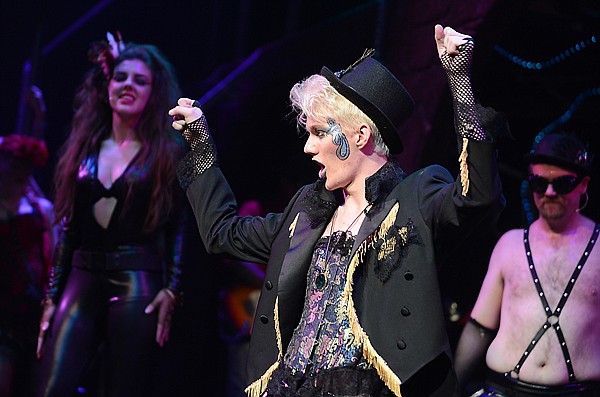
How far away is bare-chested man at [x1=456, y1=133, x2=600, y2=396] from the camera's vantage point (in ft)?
13.8

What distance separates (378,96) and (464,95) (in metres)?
0.41

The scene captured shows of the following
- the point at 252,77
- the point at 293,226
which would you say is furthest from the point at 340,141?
the point at 252,77

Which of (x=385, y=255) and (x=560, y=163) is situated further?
(x=560, y=163)

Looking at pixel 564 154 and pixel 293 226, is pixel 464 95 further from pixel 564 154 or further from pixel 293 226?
pixel 564 154

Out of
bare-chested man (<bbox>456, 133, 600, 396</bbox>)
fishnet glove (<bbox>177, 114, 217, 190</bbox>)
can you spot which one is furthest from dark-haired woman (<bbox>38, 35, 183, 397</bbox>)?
bare-chested man (<bbox>456, 133, 600, 396</bbox>)

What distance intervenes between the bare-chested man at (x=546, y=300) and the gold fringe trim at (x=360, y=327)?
1.69 meters

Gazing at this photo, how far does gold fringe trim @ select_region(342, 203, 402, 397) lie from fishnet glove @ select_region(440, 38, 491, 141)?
1.36ft

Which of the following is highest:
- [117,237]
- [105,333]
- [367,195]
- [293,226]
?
[367,195]

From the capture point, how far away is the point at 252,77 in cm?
600

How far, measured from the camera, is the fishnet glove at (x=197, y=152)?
3191 millimetres

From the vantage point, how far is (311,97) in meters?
3.01

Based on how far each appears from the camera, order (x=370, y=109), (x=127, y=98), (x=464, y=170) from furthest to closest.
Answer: (x=127, y=98)
(x=370, y=109)
(x=464, y=170)

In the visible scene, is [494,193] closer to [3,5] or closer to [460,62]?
[460,62]

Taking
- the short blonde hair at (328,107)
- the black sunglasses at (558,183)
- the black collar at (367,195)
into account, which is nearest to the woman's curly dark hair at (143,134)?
the black collar at (367,195)
